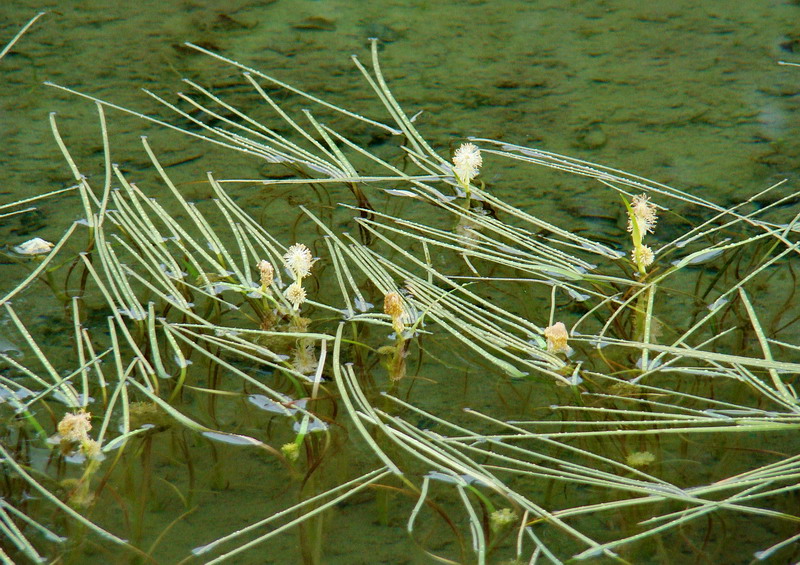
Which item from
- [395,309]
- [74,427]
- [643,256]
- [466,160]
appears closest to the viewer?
[74,427]

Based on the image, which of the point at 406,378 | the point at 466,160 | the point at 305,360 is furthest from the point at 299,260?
the point at 466,160

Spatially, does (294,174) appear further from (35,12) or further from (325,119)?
(35,12)

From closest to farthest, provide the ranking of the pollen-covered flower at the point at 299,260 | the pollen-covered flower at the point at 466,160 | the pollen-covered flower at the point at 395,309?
the pollen-covered flower at the point at 395,309, the pollen-covered flower at the point at 299,260, the pollen-covered flower at the point at 466,160

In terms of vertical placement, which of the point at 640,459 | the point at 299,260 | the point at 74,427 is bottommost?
the point at 640,459

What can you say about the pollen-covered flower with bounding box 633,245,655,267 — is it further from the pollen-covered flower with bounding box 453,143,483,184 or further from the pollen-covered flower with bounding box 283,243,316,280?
→ the pollen-covered flower with bounding box 283,243,316,280

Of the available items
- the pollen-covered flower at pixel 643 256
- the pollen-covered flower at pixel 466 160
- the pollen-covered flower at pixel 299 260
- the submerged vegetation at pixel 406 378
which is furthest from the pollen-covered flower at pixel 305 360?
the pollen-covered flower at pixel 643 256

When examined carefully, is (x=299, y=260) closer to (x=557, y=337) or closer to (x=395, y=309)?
(x=395, y=309)

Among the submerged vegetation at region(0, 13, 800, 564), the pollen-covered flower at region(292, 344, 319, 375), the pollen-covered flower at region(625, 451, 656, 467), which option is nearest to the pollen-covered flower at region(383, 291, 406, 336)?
the submerged vegetation at region(0, 13, 800, 564)

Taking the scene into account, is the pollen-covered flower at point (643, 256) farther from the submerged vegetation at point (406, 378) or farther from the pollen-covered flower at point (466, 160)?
the pollen-covered flower at point (466, 160)
